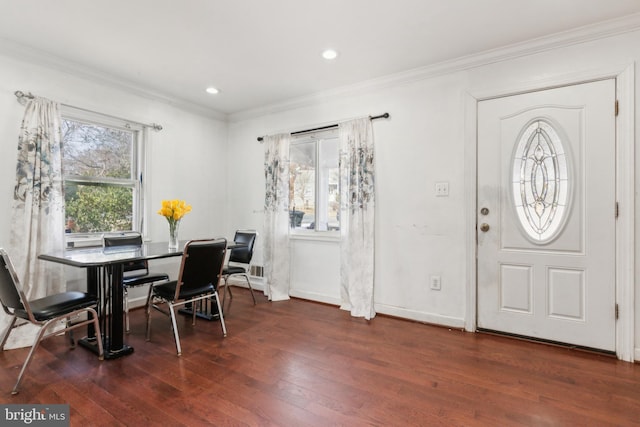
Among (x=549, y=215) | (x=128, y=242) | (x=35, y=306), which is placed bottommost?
(x=35, y=306)

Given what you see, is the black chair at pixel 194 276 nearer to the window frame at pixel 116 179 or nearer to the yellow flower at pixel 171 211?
the yellow flower at pixel 171 211

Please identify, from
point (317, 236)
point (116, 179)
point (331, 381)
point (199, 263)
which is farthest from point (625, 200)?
point (116, 179)

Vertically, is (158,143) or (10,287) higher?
(158,143)

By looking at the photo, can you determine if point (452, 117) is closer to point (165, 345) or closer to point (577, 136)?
point (577, 136)

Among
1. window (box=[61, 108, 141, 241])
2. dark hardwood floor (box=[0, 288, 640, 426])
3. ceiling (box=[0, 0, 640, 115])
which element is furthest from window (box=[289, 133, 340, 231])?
window (box=[61, 108, 141, 241])

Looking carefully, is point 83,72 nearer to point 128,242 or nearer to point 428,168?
point 128,242

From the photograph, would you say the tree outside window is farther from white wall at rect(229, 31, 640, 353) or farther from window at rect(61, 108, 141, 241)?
white wall at rect(229, 31, 640, 353)

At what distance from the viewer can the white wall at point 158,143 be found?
273cm

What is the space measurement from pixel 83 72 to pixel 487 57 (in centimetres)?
388

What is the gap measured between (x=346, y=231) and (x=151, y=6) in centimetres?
263

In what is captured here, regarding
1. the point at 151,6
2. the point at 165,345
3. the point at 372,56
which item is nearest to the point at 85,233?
the point at 165,345

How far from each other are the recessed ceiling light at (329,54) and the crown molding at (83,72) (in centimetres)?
216

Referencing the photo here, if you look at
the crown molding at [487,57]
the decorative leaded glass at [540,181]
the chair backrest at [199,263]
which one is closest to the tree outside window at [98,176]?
the chair backrest at [199,263]

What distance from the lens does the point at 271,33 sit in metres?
2.57
